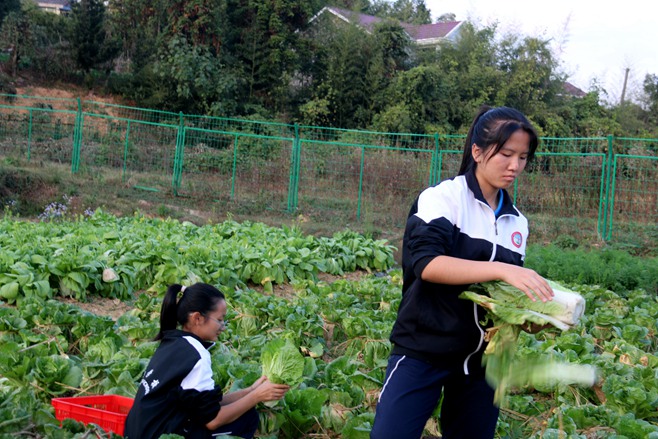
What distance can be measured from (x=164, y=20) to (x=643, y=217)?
21.4 metres

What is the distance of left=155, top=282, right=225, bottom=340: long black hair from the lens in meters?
3.54

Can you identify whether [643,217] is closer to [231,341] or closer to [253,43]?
[231,341]

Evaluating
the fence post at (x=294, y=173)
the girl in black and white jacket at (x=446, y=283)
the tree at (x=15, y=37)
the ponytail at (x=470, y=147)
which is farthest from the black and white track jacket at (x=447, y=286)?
the tree at (x=15, y=37)

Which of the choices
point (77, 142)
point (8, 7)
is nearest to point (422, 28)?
point (8, 7)

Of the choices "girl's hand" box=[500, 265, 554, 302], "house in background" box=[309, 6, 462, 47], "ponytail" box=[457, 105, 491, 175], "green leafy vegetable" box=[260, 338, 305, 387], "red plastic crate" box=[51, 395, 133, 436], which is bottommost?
"red plastic crate" box=[51, 395, 133, 436]

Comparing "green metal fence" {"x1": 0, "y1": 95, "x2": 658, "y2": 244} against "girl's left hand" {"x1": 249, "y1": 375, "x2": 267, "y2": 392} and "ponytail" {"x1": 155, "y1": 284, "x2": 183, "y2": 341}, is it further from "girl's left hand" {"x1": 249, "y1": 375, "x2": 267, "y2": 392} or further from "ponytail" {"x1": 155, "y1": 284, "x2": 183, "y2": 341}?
"ponytail" {"x1": 155, "y1": 284, "x2": 183, "y2": 341}

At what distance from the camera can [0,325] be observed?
17.9 ft

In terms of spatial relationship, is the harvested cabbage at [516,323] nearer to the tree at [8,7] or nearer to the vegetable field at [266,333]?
the vegetable field at [266,333]

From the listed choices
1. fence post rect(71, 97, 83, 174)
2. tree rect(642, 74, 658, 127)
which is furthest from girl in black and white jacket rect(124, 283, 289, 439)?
tree rect(642, 74, 658, 127)

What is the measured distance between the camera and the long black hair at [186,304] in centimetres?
354

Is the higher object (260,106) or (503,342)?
(260,106)

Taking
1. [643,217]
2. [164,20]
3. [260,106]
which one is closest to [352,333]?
[643,217]

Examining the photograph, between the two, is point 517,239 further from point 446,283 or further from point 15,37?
point 15,37

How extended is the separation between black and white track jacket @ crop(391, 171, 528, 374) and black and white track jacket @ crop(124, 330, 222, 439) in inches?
42.2
